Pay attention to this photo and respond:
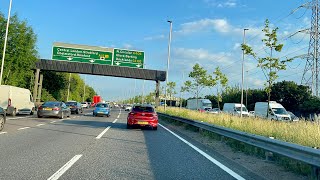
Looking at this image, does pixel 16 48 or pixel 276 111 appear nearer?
pixel 276 111

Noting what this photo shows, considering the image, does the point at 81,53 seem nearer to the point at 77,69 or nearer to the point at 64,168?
the point at 77,69

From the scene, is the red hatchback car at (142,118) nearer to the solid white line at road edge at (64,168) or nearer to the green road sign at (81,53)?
the solid white line at road edge at (64,168)

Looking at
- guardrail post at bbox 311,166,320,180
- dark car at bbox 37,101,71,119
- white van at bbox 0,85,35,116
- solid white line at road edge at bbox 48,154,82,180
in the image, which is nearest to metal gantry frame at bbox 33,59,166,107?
white van at bbox 0,85,35,116

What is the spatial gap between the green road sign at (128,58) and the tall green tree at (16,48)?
34.1ft

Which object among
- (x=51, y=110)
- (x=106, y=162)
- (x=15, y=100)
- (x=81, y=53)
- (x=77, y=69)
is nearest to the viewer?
(x=106, y=162)

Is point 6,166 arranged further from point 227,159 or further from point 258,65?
point 258,65

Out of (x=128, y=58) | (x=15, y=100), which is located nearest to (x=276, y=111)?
(x=128, y=58)

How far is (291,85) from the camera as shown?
5784 centimetres

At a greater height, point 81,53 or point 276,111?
point 81,53

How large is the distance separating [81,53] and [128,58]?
614 cm

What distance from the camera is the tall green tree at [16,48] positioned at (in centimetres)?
4438

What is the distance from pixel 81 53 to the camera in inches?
1880

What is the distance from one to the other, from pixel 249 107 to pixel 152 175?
6128cm

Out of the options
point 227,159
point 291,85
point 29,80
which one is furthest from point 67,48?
point 227,159
